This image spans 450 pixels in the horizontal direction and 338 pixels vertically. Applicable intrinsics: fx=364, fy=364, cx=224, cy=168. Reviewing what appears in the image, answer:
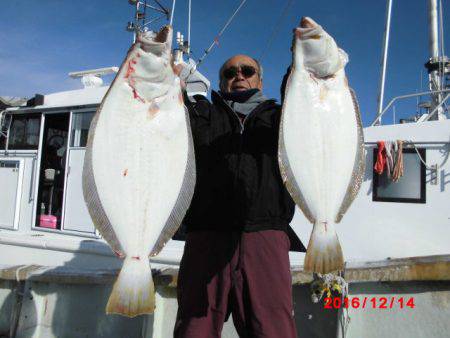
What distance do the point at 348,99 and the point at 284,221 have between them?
0.83 meters

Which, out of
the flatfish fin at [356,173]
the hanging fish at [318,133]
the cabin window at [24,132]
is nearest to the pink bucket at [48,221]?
the cabin window at [24,132]

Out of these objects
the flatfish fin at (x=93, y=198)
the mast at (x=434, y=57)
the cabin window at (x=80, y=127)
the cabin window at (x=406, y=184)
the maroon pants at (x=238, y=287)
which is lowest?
the maroon pants at (x=238, y=287)

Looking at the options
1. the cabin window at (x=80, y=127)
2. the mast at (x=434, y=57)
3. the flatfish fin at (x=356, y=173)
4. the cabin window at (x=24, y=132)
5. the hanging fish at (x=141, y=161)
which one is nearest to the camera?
the hanging fish at (x=141, y=161)

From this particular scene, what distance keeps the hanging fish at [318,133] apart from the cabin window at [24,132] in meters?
5.24

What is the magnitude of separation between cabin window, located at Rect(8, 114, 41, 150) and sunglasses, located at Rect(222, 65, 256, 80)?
4.52 m

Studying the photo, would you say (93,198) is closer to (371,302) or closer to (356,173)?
(356,173)

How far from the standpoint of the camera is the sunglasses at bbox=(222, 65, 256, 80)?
2441mm

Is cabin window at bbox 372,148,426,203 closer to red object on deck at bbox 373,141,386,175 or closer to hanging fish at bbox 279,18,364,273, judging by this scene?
red object on deck at bbox 373,141,386,175

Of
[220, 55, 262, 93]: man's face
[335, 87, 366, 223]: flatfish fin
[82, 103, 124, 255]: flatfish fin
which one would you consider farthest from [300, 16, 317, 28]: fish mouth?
[82, 103, 124, 255]: flatfish fin

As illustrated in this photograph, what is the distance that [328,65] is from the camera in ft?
5.98

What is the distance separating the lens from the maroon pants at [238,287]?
2.09 meters

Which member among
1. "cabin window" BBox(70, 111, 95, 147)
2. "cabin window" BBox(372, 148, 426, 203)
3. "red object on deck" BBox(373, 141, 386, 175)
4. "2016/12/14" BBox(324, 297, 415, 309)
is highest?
"cabin window" BBox(70, 111, 95, 147)

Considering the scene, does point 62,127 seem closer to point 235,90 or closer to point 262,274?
point 235,90

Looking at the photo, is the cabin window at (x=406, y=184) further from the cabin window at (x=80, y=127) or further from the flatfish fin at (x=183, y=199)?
the cabin window at (x=80, y=127)
